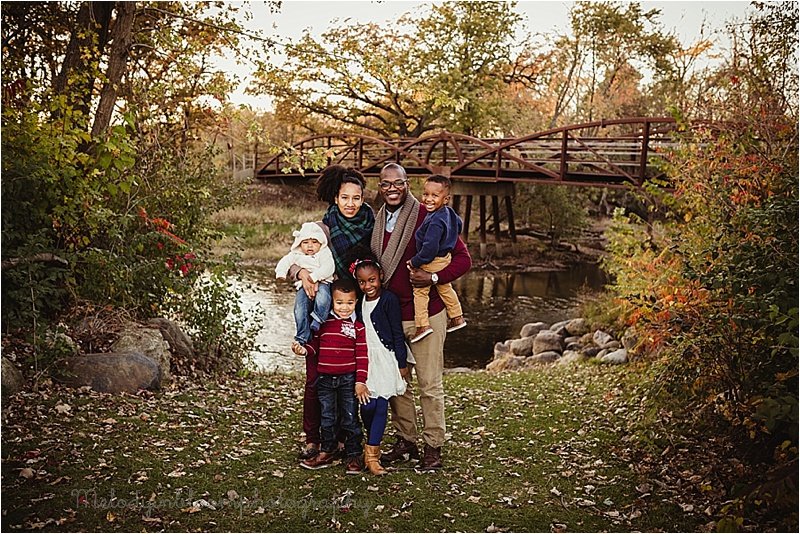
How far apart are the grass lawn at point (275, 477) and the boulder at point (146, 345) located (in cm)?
46

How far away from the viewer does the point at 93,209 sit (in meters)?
6.37

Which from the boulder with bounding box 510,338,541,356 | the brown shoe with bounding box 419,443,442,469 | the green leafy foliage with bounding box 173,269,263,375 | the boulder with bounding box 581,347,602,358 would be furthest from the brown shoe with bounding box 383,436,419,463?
the boulder with bounding box 510,338,541,356

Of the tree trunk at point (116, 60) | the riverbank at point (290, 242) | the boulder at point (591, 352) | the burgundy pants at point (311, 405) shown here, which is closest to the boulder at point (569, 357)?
the boulder at point (591, 352)

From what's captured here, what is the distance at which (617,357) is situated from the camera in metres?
9.29

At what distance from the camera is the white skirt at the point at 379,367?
15.2ft

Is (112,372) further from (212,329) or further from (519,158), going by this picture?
(519,158)

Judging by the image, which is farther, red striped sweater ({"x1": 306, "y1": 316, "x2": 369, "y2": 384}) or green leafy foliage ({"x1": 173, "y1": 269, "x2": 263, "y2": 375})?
green leafy foliage ({"x1": 173, "y1": 269, "x2": 263, "y2": 375})

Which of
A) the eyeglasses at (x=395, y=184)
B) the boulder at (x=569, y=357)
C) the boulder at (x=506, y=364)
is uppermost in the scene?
the eyeglasses at (x=395, y=184)

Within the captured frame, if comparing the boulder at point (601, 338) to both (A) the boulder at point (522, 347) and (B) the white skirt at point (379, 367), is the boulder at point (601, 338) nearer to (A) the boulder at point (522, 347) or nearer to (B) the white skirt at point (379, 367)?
(A) the boulder at point (522, 347)

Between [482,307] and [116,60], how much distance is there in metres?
9.51

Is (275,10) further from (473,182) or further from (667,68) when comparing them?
(667,68)

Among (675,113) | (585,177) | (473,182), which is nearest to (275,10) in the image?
(675,113)

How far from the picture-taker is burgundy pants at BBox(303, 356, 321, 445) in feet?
A: 15.6

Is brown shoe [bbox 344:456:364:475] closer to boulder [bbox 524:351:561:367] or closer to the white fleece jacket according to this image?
the white fleece jacket
